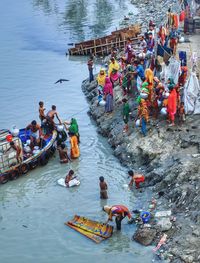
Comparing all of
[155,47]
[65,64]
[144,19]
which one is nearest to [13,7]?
[144,19]

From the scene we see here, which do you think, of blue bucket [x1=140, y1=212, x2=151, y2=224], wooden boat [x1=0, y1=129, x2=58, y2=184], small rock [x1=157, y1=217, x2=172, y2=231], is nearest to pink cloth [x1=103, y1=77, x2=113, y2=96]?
wooden boat [x1=0, y1=129, x2=58, y2=184]

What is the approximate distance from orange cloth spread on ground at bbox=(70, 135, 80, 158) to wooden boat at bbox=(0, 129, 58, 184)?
828mm

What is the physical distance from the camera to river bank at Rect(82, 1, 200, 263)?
12.5m

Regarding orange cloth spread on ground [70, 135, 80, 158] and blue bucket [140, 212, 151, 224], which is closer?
blue bucket [140, 212, 151, 224]

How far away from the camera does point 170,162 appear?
15.9 m

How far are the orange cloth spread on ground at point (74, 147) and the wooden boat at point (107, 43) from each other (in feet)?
48.1

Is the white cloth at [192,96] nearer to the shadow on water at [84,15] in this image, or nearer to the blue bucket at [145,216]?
the blue bucket at [145,216]

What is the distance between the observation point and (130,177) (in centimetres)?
1666

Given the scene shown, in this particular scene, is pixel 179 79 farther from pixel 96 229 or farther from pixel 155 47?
pixel 96 229

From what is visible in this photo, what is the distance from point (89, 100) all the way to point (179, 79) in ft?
23.8

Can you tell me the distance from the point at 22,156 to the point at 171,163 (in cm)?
532

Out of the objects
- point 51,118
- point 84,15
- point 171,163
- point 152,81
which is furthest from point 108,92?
point 84,15

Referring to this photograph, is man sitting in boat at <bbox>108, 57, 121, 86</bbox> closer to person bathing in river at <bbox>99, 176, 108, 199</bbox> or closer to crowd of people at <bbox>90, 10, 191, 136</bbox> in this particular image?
crowd of people at <bbox>90, 10, 191, 136</bbox>

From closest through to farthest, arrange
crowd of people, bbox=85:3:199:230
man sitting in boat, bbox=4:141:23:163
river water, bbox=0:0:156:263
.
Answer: river water, bbox=0:0:156:263
man sitting in boat, bbox=4:141:23:163
crowd of people, bbox=85:3:199:230
